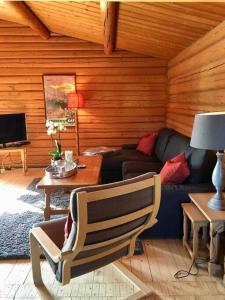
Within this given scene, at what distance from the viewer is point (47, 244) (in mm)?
1691

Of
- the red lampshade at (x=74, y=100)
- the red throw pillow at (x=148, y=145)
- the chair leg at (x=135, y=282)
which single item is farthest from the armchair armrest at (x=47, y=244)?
the red lampshade at (x=74, y=100)

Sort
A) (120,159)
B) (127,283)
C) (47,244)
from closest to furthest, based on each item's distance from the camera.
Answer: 1. (47,244)
2. (127,283)
3. (120,159)

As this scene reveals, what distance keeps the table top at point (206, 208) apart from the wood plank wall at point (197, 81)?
0.95m

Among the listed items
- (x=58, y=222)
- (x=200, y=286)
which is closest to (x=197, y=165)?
(x=200, y=286)

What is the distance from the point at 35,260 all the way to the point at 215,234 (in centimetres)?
135

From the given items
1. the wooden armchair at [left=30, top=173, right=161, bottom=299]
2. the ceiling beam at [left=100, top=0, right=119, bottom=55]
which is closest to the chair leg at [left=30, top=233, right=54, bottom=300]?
the wooden armchair at [left=30, top=173, right=161, bottom=299]

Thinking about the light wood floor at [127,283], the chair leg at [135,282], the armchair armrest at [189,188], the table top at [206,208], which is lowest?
the light wood floor at [127,283]

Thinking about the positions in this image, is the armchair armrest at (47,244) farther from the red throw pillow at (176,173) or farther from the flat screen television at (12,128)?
the flat screen television at (12,128)

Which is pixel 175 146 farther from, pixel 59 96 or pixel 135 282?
pixel 59 96

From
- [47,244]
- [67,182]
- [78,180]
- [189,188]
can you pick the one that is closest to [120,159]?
[78,180]

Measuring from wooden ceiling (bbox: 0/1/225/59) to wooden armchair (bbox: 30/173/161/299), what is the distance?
1898 mm

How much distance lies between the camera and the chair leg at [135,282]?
6.18 feet

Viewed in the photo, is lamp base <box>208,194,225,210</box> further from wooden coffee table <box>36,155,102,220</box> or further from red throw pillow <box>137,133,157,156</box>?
red throw pillow <box>137,133,157,156</box>

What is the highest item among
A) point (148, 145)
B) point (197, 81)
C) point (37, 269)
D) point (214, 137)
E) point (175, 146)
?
point (197, 81)
